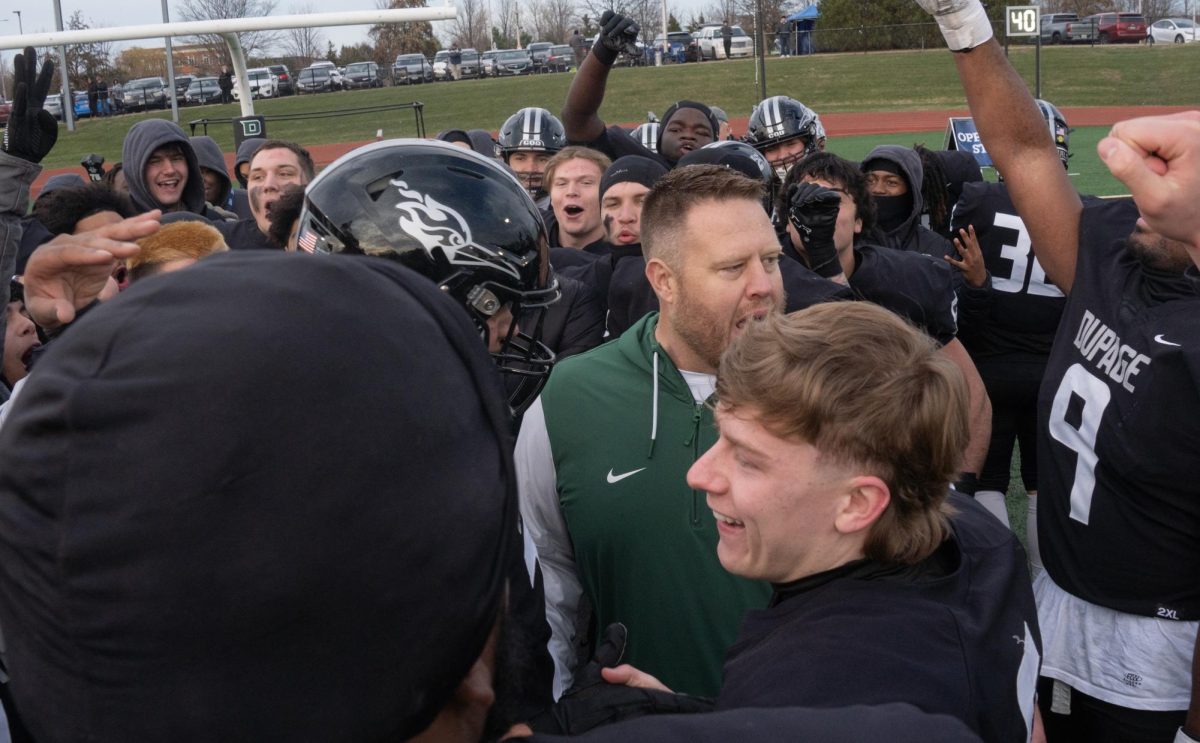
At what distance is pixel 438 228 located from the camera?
226 cm

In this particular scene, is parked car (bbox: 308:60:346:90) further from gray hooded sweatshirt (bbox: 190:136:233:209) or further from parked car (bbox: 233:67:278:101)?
gray hooded sweatshirt (bbox: 190:136:233:209)

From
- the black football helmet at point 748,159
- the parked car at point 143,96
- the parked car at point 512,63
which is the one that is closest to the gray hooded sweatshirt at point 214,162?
the black football helmet at point 748,159

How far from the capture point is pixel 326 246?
2291mm

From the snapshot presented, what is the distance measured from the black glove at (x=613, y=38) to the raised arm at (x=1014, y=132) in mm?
3851

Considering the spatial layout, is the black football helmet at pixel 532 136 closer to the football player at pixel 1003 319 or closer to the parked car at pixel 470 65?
the football player at pixel 1003 319

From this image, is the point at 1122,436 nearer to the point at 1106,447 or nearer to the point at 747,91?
the point at 1106,447

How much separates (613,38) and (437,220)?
4979mm

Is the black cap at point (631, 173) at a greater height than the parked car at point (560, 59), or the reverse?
the parked car at point (560, 59)

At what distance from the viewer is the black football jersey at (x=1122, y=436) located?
111 inches

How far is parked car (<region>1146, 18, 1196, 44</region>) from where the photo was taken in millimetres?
46406

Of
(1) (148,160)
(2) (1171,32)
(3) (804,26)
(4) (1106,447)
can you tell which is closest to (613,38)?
(1) (148,160)

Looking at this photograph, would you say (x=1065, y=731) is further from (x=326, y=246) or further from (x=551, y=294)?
(x=326, y=246)

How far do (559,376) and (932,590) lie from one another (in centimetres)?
151

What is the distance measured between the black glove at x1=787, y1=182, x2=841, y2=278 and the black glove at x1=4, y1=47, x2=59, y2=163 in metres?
2.80
